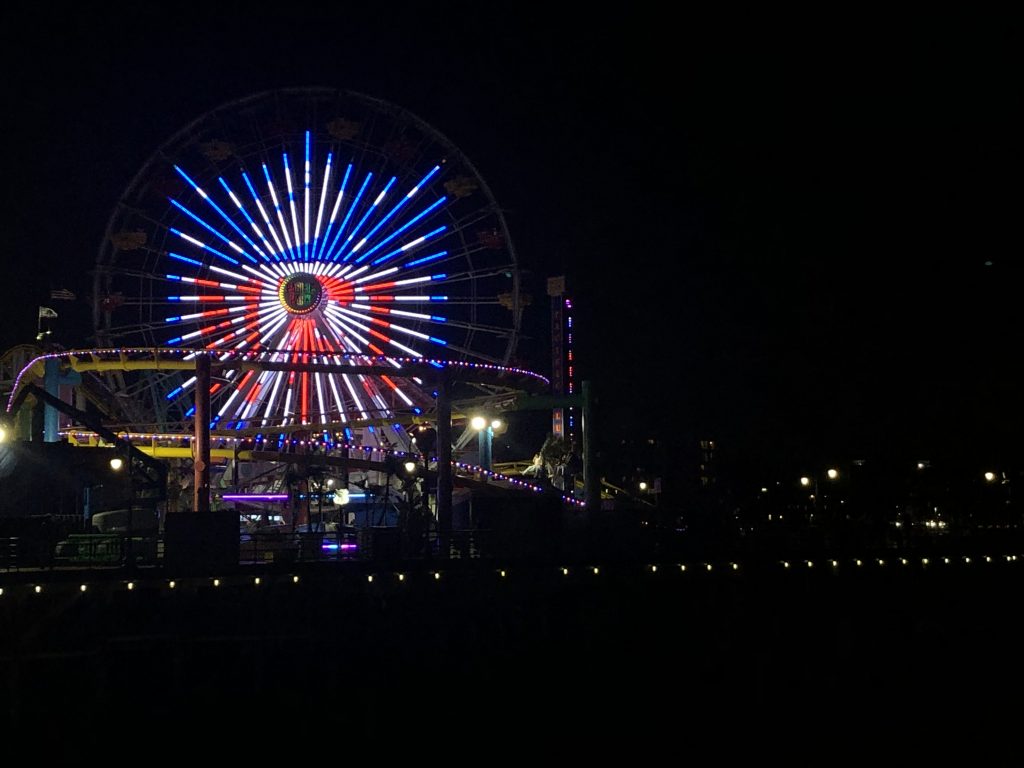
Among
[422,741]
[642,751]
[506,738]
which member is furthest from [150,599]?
[642,751]

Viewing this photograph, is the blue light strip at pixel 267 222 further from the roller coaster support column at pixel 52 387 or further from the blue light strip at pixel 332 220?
the roller coaster support column at pixel 52 387

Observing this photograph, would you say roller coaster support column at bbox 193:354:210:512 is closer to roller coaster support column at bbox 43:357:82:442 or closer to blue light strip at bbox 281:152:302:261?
roller coaster support column at bbox 43:357:82:442

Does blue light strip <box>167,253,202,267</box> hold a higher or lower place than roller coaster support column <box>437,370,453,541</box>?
higher

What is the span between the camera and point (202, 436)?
41031mm

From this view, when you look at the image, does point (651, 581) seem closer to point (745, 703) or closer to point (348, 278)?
point (745, 703)

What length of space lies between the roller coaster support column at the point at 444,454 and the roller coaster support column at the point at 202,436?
8911mm

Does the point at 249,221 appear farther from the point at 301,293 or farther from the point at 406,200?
the point at 406,200

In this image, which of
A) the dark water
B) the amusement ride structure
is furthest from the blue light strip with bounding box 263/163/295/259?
the dark water

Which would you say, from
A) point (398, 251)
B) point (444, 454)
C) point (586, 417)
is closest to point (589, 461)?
point (586, 417)

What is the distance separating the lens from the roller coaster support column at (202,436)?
40.1 meters

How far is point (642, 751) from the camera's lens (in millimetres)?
27844

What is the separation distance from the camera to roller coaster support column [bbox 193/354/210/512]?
4006 centimetres

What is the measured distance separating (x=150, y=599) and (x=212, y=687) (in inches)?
109

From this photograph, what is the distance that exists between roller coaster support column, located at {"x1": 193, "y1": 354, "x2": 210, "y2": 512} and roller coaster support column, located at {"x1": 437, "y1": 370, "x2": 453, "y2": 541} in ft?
29.2
